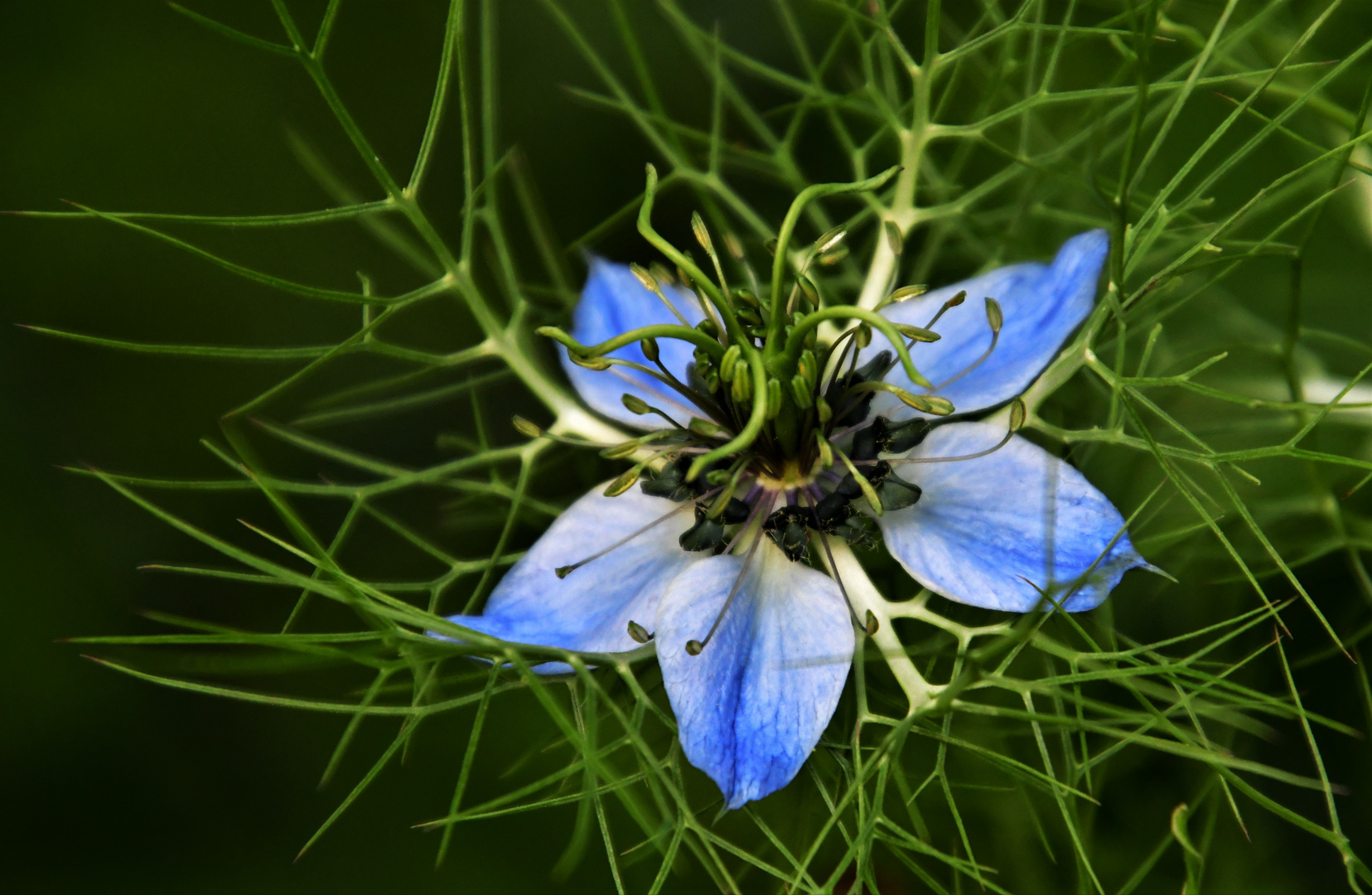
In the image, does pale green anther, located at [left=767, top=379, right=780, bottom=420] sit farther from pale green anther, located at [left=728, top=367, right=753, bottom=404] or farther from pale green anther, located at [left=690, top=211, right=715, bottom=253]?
pale green anther, located at [left=690, top=211, right=715, bottom=253]

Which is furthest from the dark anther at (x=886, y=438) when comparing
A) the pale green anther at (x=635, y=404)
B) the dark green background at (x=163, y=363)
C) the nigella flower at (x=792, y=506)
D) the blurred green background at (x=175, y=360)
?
the dark green background at (x=163, y=363)

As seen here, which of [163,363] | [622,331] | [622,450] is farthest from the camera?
[163,363]

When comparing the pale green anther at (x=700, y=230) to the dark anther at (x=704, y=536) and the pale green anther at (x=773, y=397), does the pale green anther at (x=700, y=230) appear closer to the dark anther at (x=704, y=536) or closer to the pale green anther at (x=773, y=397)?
the pale green anther at (x=773, y=397)

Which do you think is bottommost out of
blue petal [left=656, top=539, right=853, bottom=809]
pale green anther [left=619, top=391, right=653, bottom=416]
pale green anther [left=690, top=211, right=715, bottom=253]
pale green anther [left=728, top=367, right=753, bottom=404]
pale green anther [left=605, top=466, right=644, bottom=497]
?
blue petal [left=656, top=539, right=853, bottom=809]

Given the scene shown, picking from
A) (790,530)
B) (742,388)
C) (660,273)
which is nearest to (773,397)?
(742,388)

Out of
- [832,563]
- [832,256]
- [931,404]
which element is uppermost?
[832,256]

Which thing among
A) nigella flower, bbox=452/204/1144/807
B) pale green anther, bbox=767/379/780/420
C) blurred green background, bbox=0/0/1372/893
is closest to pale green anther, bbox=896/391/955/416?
nigella flower, bbox=452/204/1144/807

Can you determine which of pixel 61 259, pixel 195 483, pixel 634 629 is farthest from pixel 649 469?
pixel 61 259

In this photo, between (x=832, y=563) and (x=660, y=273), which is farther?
(x=660, y=273)

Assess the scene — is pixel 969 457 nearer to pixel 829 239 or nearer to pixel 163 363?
pixel 829 239
